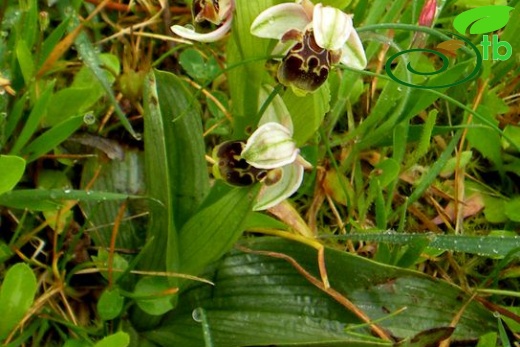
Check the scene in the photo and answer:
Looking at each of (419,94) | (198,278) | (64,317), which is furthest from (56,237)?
(419,94)

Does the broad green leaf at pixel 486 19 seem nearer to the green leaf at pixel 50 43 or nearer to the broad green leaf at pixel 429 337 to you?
the broad green leaf at pixel 429 337

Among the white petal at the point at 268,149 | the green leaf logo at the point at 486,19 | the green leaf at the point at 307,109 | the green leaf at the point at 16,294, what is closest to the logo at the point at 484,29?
the green leaf logo at the point at 486,19

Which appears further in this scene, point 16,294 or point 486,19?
point 486,19

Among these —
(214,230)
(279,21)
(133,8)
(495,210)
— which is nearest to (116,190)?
(214,230)

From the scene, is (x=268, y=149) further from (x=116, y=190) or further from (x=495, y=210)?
(x=495, y=210)

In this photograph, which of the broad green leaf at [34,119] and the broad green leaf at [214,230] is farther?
the broad green leaf at [34,119]

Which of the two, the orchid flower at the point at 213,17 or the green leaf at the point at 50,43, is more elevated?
the orchid flower at the point at 213,17
